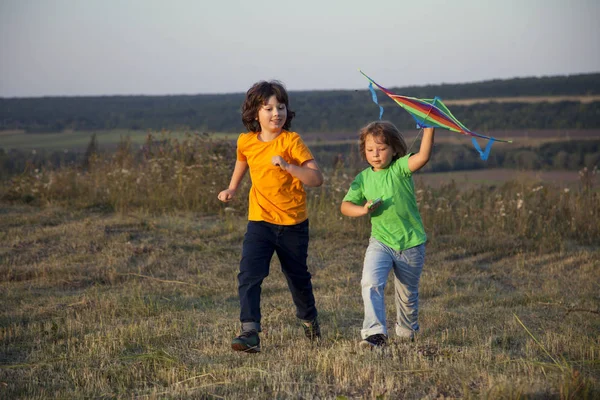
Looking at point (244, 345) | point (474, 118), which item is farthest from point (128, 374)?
point (474, 118)

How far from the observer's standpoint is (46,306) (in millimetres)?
6492

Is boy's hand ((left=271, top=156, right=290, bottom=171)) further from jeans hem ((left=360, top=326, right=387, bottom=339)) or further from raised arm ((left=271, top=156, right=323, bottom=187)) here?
jeans hem ((left=360, top=326, right=387, bottom=339))

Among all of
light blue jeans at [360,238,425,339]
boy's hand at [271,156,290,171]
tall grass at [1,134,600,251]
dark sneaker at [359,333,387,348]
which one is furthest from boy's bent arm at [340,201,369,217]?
tall grass at [1,134,600,251]

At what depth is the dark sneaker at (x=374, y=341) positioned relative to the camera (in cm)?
473

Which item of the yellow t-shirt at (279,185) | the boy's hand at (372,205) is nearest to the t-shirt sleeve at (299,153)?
the yellow t-shirt at (279,185)

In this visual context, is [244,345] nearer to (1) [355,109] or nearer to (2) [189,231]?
(2) [189,231]

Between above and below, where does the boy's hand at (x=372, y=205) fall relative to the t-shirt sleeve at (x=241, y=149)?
below

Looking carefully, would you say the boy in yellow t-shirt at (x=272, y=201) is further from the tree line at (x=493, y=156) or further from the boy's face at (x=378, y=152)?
the tree line at (x=493, y=156)

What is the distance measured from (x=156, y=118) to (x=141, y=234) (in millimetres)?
30692

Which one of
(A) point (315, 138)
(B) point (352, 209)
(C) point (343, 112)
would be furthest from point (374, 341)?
(C) point (343, 112)

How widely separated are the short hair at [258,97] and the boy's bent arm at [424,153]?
0.98 meters

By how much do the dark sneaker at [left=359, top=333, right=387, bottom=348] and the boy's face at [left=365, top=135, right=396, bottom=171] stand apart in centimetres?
119

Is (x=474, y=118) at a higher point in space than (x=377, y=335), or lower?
higher

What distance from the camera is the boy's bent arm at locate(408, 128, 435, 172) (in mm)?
4723
